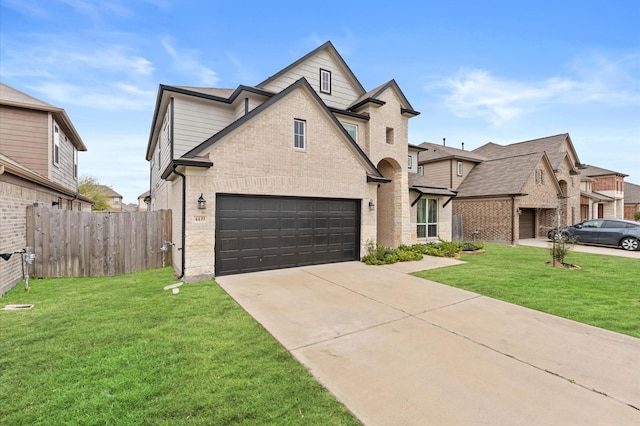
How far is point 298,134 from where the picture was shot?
9.76 metres

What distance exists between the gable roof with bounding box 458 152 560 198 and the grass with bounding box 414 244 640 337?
7.37m

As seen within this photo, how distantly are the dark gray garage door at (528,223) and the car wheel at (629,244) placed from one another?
5.88 metres

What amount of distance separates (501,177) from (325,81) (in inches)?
588

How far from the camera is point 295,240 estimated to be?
984 centimetres

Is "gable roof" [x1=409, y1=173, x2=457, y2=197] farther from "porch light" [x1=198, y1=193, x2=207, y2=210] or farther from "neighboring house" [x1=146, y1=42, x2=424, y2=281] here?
"porch light" [x1=198, y1=193, x2=207, y2=210]

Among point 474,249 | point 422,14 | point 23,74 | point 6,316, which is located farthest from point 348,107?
point 23,74

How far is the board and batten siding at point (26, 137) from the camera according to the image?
10.9 meters

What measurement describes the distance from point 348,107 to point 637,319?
12722mm

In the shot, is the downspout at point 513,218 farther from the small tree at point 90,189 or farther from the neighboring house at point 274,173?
the small tree at point 90,189

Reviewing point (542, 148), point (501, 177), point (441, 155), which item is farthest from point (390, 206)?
point (542, 148)

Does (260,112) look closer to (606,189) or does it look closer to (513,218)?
(513,218)

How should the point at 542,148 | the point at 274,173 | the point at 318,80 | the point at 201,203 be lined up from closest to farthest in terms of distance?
the point at 201,203, the point at 274,173, the point at 318,80, the point at 542,148

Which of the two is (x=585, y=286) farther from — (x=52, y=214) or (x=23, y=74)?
(x=23, y=74)

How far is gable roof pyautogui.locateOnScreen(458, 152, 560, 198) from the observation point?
18.8 m
